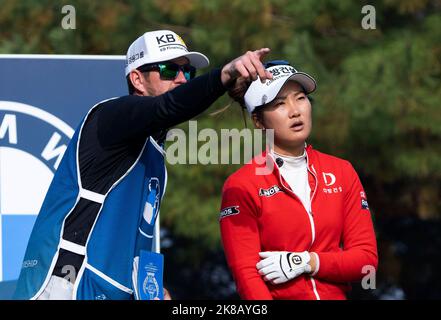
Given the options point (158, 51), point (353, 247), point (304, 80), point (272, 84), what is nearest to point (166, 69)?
point (158, 51)

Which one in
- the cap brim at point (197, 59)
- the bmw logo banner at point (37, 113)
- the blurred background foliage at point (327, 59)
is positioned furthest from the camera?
the blurred background foliage at point (327, 59)

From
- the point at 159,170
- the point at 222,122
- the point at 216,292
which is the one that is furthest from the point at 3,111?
the point at 216,292

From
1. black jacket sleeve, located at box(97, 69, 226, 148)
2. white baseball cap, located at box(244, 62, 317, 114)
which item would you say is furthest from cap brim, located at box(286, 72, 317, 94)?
black jacket sleeve, located at box(97, 69, 226, 148)

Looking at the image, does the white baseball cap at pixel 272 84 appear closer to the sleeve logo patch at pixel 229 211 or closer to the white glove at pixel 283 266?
the sleeve logo patch at pixel 229 211

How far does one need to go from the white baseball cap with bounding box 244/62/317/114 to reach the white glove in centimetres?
62

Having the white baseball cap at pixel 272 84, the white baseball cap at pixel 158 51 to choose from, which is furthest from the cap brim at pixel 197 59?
the white baseball cap at pixel 272 84

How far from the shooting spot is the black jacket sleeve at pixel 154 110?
13.0ft

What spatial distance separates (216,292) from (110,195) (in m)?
8.37

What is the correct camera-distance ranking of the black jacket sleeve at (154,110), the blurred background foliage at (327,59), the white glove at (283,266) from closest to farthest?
the black jacket sleeve at (154,110) → the white glove at (283,266) → the blurred background foliage at (327,59)

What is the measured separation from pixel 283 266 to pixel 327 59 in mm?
4885

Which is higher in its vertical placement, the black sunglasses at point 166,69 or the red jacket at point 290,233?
the black sunglasses at point 166,69

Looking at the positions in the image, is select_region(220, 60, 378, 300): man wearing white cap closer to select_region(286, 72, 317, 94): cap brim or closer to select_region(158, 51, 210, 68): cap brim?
select_region(286, 72, 317, 94): cap brim

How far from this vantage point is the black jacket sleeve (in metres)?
3.95

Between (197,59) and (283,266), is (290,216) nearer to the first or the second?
(283,266)
